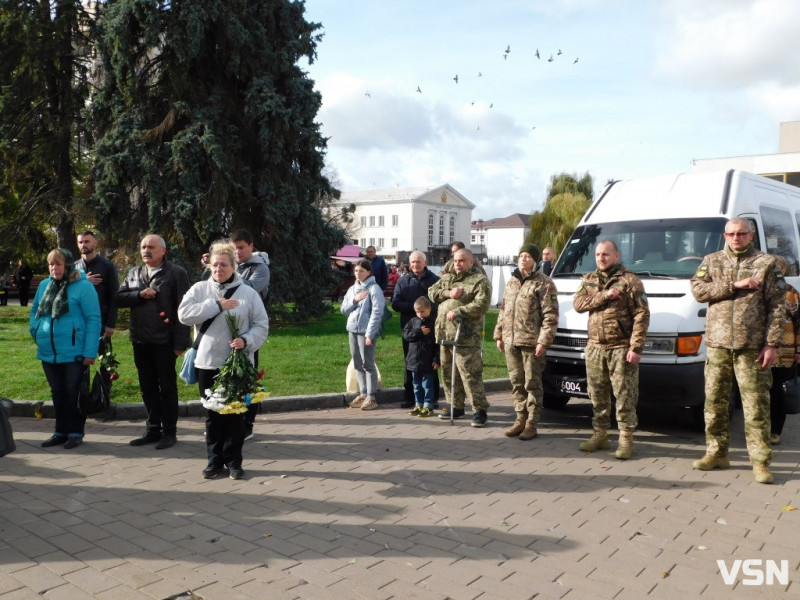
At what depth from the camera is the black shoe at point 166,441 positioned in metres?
6.60

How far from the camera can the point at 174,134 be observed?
56.4 ft

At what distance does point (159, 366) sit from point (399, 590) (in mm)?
3798

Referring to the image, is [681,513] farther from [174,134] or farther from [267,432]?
[174,134]

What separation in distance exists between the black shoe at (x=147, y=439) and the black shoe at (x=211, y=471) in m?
1.26

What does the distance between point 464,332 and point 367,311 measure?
1.50 m

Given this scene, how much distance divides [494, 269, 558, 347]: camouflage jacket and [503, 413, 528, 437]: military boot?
0.79 meters

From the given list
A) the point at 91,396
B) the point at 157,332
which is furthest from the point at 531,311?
the point at 91,396

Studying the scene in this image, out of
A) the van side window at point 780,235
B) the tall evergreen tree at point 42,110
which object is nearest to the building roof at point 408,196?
the tall evergreen tree at point 42,110

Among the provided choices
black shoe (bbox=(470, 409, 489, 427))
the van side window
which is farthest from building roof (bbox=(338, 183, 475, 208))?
black shoe (bbox=(470, 409, 489, 427))

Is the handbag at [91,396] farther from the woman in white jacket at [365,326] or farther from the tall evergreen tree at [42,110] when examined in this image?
the tall evergreen tree at [42,110]

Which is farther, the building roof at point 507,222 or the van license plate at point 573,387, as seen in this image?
the building roof at point 507,222

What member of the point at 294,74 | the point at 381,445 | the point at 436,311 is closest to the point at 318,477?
the point at 381,445

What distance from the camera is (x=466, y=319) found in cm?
775

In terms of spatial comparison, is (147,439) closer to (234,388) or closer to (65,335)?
(65,335)
